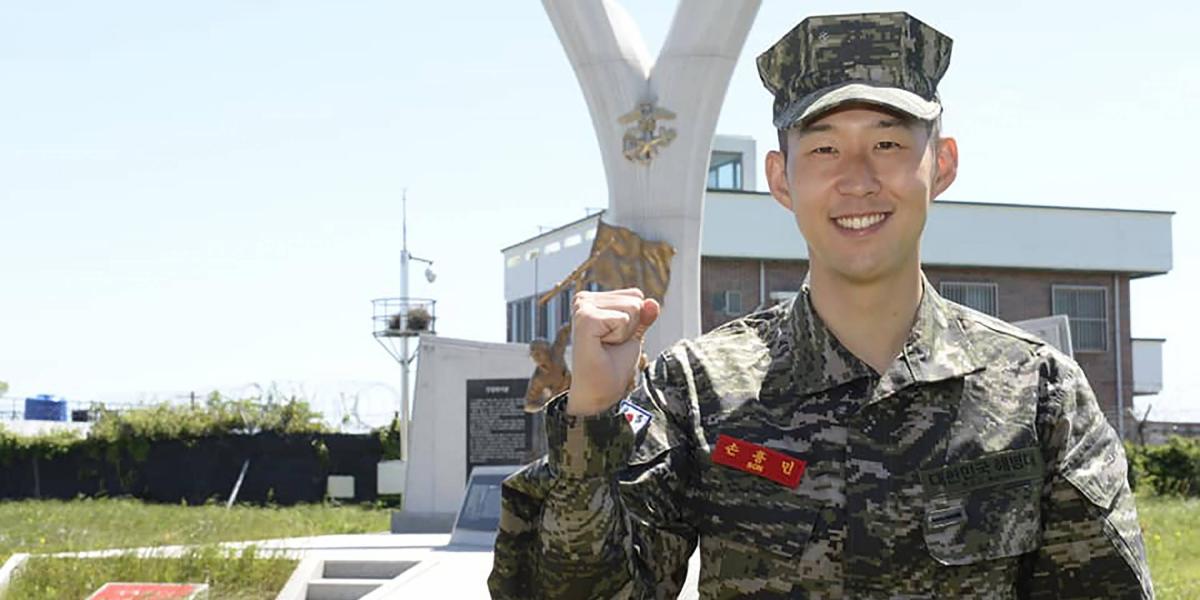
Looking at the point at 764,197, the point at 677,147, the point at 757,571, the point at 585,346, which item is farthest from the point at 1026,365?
the point at 764,197

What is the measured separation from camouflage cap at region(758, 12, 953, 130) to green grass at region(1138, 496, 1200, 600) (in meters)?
5.48

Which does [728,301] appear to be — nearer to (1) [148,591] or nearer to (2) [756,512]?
(1) [148,591]

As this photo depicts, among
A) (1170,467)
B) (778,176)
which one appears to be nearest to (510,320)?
(1170,467)

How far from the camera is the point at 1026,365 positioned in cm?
220

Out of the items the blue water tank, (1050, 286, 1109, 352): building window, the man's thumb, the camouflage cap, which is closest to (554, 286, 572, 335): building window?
(1050, 286, 1109, 352): building window

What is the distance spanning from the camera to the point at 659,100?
1248 cm

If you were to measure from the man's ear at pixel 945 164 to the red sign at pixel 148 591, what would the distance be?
761 cm

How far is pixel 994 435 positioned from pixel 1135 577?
25 centimetres

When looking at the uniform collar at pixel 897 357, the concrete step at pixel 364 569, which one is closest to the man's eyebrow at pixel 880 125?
the uniform collar at pixel 897 357

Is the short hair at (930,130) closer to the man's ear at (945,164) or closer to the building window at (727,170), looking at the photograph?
the man's ear at (945,164)

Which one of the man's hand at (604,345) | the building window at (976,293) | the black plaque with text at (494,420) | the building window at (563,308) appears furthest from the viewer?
the building window at (976,293)

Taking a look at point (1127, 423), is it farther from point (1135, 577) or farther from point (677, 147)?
point (1135, 577)

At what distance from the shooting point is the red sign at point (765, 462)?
6.95ft

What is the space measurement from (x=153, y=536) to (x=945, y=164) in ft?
43.2
